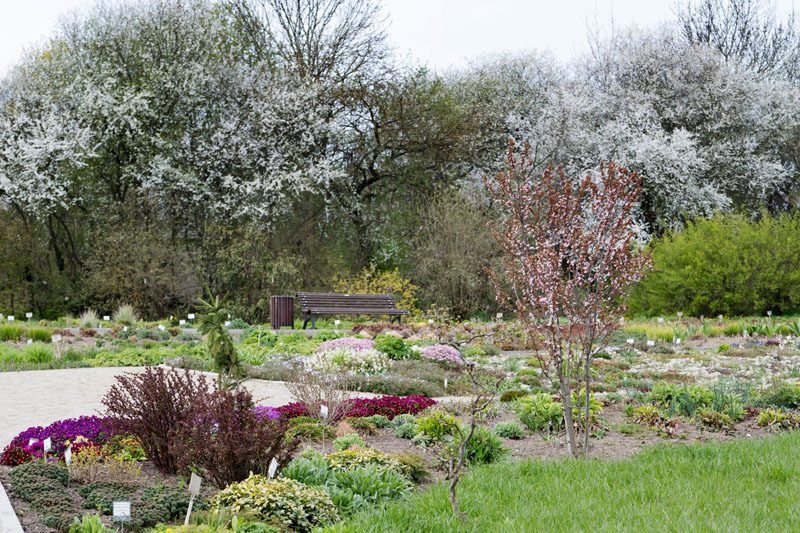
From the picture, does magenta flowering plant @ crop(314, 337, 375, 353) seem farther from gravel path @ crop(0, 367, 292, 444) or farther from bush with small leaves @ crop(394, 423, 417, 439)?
bush with small leaves @ crop(394, 423, 417, 439)

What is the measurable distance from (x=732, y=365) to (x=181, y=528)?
26.9 ft

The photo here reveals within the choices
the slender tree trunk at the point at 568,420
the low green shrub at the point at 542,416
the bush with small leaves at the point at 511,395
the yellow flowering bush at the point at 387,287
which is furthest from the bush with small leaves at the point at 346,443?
the yellow flowering bush at the point at 387,287

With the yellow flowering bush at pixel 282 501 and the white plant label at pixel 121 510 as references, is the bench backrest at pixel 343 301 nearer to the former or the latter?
the yellow flowering bush at pixel 282 501

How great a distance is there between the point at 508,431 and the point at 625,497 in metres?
2.07

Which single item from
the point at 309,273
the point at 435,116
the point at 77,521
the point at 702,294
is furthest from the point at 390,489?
the point at 435,116

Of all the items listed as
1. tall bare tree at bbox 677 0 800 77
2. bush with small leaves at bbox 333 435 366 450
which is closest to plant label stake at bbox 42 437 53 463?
bush with small leaves at bbox 333 435 366 450

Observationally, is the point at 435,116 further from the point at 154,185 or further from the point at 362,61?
the point at 154,185

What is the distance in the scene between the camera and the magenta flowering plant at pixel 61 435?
460 centimetres

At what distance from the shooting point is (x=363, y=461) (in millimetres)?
4293

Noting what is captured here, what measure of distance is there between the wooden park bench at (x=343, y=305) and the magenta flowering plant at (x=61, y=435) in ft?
31.8

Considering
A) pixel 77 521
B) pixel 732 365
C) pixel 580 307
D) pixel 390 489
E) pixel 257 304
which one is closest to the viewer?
pixel 77 521

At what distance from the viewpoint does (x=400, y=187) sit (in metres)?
20.6

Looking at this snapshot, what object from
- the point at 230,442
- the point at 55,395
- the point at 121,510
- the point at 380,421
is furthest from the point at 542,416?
the point at 55,395

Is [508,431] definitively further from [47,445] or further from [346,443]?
[47,445]
